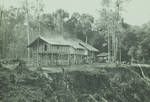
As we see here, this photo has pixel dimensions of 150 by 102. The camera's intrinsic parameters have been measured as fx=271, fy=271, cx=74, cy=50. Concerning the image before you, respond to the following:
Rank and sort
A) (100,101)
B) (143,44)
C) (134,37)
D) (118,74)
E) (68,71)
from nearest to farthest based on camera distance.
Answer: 1. (100,101)
2. (68,71)
3. (118,74)
4. (143,44)
5. (134,37)

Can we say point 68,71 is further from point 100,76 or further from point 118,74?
point 118,74

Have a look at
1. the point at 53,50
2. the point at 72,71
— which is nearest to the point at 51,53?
the point at 53,50

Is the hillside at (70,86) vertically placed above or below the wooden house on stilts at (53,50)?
below

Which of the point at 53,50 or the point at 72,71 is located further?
the point at 53,50

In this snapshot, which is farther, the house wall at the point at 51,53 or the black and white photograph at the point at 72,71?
the house wall at the point at 51,53

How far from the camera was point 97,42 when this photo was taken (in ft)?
244

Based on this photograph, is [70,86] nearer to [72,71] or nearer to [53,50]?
[72,71]

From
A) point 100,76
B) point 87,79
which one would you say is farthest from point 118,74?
point 87,79

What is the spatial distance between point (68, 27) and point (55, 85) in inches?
1971

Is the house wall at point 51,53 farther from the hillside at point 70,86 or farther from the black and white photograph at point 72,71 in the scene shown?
the hillside at point 70,86

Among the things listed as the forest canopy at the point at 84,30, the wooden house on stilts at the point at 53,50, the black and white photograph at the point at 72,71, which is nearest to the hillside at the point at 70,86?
the black and white photograph at the point at 72,71

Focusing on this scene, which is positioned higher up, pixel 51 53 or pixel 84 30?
pixel 84 30

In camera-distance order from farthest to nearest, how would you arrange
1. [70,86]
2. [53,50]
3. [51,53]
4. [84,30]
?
[84,30]
[51,53]
[53,50]
[70,86]

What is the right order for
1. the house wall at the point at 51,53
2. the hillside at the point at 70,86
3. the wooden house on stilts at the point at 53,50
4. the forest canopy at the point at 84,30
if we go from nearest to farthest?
the hillside at the point at 70,86, the wooden house on stilts at the point at 53,50, the house wall at the point at 51,53, the forest canopy at the point at 84,30
